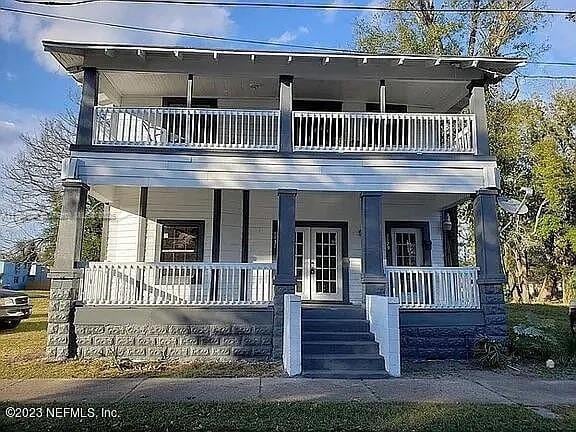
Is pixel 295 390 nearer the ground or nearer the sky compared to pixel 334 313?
nearer the ground

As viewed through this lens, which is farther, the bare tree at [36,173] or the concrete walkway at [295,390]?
the bare tree at [36,173]

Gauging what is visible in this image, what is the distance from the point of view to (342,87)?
39.3ft

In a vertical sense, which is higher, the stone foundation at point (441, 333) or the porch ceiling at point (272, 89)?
the porch ceiling at point (272, 89)

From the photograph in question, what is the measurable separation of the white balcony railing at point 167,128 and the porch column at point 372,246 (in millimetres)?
2306

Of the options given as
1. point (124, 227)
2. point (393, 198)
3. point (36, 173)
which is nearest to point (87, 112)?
point (124, 227)

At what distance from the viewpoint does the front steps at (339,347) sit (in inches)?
329

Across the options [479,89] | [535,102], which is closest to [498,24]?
[535,102]

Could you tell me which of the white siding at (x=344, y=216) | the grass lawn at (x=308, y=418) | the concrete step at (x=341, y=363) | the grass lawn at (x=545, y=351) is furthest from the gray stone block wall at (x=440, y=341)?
the grass lawn at (x=308, y=418)

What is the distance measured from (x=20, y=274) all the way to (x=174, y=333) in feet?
76.9

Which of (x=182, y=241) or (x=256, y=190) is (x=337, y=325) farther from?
(x=182, y=241)

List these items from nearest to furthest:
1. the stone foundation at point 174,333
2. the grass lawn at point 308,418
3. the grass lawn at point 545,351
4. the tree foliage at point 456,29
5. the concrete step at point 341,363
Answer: the grass lawn at point 308,418, the concrete step at point 341,363, the grass lawn at point 545,351, the stone foundation at point 174,333, the tree foliage at point 456,29

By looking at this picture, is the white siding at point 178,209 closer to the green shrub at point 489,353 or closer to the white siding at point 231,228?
the white siding at point 231,228

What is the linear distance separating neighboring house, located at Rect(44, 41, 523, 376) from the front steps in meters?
0.03

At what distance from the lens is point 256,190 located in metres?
10.7
